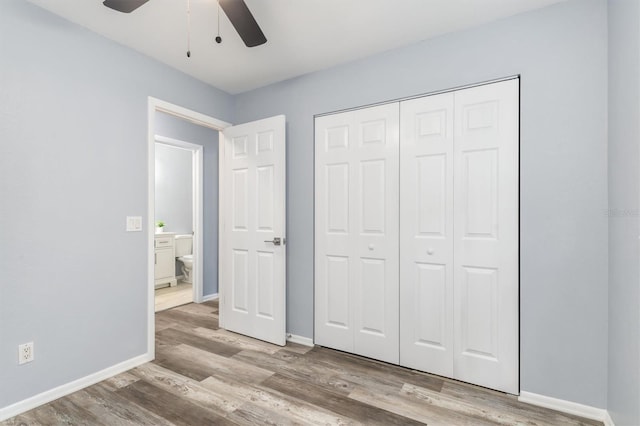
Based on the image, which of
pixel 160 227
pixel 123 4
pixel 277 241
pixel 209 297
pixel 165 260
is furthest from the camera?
pixel 160 227

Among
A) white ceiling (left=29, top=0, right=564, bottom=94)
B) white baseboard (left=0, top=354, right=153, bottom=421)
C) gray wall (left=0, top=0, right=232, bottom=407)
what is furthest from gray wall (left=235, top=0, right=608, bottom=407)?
white baseboard (left=0, top=354, right=153, bottom=421)

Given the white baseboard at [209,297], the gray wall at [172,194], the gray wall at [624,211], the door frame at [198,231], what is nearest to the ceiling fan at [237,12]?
the gray wall at [624,211]

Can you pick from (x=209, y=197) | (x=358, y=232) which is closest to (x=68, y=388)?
(x=358, y=232)

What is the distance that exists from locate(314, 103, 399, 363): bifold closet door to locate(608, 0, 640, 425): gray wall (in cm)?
128

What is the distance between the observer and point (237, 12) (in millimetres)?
1610

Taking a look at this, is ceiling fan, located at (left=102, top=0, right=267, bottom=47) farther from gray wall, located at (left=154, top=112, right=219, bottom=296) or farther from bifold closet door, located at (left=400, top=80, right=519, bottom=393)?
gray wall, located at (left=154, top=112, right=219, bottom=296)

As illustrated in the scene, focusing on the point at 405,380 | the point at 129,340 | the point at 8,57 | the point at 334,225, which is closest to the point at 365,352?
the point at 405,380

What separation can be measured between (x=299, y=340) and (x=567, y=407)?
6.70 ft

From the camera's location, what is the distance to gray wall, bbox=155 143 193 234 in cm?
591

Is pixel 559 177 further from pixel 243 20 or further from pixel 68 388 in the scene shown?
pixel 68 388

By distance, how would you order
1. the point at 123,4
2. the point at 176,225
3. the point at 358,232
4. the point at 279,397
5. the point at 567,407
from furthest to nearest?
the point at 176,225 → the point at 358,232 → the point at 279,397 → the point at 567,407 → the point at 123,4

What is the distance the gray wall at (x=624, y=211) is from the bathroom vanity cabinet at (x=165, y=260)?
5.29 m

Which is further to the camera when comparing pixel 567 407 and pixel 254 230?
pixel 254 230

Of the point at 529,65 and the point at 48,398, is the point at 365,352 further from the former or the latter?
the point at 529,65
